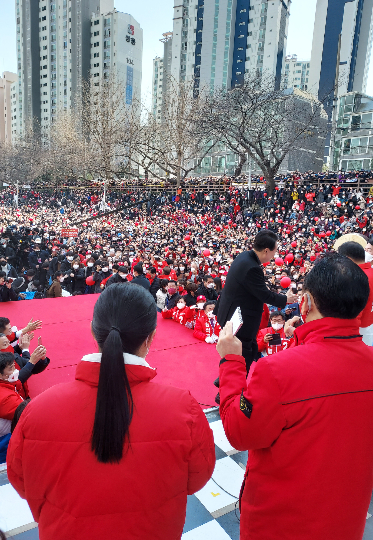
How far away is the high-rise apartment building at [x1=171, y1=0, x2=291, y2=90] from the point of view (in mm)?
48438

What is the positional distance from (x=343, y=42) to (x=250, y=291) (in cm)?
6645

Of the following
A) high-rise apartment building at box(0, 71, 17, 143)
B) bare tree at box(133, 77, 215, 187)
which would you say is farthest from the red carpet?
high-rise apartment building at box(0, 71, 17, 143)

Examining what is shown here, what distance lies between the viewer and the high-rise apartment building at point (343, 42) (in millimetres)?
52594

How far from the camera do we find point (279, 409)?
979mm

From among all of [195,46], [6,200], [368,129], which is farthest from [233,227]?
[195,46]

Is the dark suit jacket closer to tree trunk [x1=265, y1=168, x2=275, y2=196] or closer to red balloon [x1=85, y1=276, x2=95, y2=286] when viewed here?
red balloon [x1=85, y1=276, x2=95, y2=286]

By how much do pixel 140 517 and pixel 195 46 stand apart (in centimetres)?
6014

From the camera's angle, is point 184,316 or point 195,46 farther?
point 195,46

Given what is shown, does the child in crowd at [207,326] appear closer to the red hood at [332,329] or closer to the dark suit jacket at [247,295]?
the dark suit jacket at [247,295]

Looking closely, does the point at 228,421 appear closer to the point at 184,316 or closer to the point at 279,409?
the point at 279,409

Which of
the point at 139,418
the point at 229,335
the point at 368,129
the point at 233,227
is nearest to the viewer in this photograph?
the point at 139,418

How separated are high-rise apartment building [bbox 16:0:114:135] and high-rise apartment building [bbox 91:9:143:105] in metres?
1.14

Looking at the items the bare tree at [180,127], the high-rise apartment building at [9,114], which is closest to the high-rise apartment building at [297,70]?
the high-rise apartment building at [9,114]

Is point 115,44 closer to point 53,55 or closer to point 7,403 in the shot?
point 53,55
